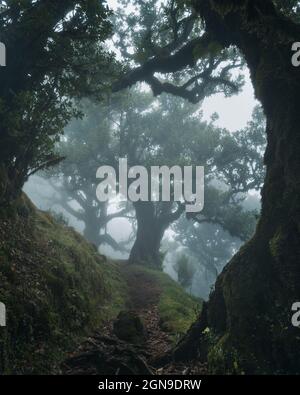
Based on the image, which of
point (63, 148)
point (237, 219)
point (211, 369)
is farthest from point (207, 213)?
point (211, 369)

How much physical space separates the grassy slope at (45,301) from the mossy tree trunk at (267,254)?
2886 millimetres

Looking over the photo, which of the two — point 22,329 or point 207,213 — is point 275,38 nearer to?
point 22,329

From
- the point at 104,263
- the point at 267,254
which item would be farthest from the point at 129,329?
the point at 104,263

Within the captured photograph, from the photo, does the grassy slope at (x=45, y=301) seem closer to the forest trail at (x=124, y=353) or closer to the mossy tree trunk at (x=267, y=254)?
the forest trail at (x=124, y=353)

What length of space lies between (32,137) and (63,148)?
22112 mm

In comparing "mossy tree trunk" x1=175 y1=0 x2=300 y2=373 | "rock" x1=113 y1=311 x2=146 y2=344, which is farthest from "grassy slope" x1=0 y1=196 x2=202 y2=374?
"mossy tree trunk" x1=175 y1=0 x2=300 y2=373

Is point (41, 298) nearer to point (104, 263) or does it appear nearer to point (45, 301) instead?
point (45, 301)

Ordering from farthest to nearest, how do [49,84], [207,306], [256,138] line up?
[256,138] → [49,84] → [207,306]

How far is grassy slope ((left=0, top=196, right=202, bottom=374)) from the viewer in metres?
6.77

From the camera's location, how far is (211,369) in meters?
7.01

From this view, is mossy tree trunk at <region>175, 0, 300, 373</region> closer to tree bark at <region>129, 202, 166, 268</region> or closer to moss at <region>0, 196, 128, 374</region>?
moss at <region>0, 196, 128, 374</region>

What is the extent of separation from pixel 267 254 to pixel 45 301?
5.14m

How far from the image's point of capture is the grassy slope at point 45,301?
22.2 feet

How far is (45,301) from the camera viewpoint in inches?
325
